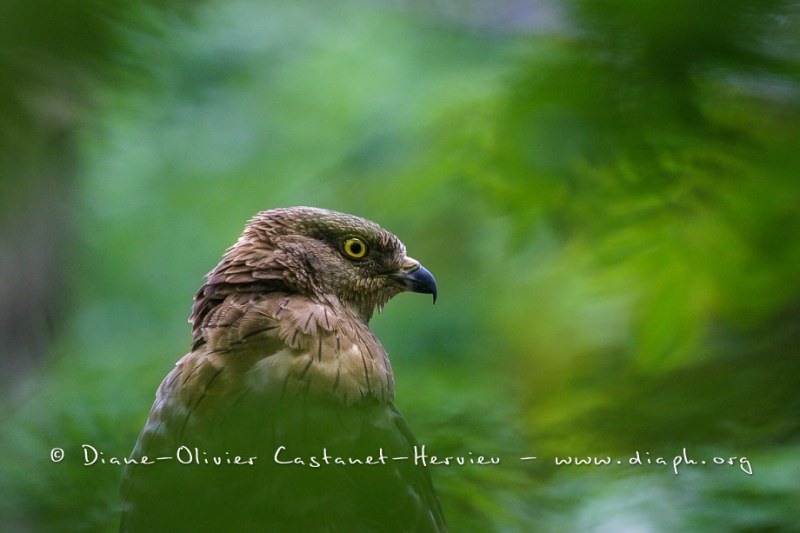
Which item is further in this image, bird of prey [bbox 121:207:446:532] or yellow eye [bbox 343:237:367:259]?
yellow eye [bbox 343:237:367:259]

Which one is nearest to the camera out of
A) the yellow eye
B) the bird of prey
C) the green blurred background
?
the green blurred background

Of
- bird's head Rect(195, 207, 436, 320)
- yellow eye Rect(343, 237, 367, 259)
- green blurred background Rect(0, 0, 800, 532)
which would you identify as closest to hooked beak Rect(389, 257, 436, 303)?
bird's head Rect(195, 207, 436, 320)

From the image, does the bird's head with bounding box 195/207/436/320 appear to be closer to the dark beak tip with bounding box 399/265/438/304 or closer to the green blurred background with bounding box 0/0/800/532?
the dark beak tip with bounding box 399/265/438/304

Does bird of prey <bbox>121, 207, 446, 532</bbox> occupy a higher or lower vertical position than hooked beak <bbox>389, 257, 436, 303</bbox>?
lower

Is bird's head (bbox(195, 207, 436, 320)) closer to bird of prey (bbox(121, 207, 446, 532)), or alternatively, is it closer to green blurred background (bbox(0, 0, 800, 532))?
bird of prey (bbox(121, 207, 446, 532))

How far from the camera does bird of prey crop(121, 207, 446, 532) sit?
2.38m

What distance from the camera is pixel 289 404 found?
2.69m

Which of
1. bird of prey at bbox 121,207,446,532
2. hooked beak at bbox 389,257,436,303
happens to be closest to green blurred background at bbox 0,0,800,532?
bird of prey at bbox 121,207,446,532

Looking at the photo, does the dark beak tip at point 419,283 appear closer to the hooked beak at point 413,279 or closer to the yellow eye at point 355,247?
the hooked beak at point 413,279

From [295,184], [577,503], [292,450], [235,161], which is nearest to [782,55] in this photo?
[577,503]

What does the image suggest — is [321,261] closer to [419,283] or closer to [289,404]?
[419,283]

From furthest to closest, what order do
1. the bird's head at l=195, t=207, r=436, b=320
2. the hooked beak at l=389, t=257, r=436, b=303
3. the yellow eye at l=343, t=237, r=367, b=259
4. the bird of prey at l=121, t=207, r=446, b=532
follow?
the hooked beak at l=389, t=257, r=436, b=303
the yellow eye at l=343, t=237, r=367, b=259
the bird's head at l=195, t=207, r=436, b=320
the bird of prey at l=121, t=207, r=446, b=532

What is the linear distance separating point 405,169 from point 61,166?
11.1 ft

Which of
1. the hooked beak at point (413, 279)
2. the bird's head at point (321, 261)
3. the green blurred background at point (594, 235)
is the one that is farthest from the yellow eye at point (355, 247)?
the green blurred background at point (594, 235)
